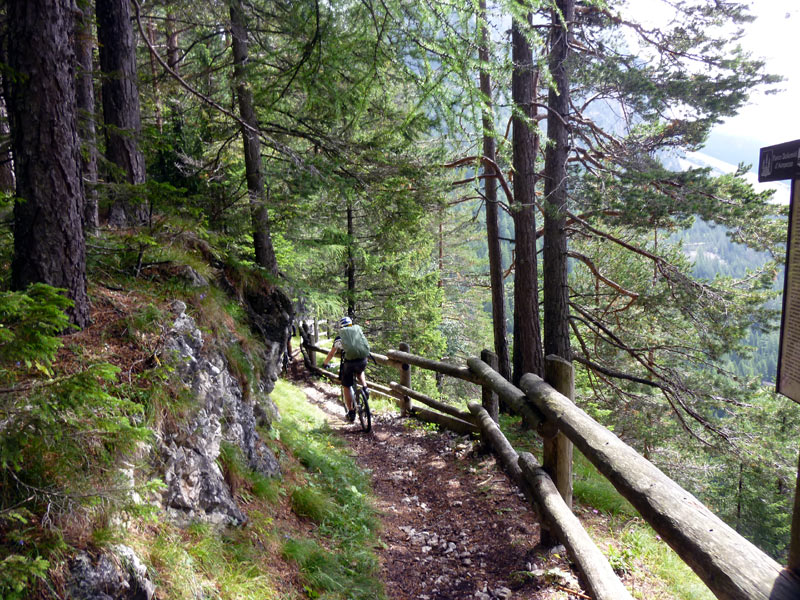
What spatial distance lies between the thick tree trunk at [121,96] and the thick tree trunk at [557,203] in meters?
6.58

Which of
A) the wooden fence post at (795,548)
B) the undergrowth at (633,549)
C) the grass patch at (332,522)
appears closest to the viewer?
the wooden fence post at (795,548)

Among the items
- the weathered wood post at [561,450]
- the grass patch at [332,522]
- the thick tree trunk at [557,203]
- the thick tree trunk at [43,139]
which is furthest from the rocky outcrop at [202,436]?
the thick tree trunk at [557,203]

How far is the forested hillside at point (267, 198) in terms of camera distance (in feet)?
7.92

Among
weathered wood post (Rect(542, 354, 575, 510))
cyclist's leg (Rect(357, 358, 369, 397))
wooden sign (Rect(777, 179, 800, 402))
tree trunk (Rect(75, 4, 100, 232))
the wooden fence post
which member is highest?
tree trunk (Rect(75, 4, 100, 232))

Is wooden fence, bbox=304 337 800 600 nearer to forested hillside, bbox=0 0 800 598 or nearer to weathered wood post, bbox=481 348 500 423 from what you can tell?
weathered wood post, bbox=481 348 500 423

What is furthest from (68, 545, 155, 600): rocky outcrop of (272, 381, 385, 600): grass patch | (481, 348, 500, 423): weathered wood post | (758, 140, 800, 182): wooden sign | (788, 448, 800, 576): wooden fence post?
(481, 348, 500, 423): weathered wood post

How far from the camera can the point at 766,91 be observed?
310 inches

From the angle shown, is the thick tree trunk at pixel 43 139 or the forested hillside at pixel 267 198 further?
the thick tree trunk at pixel 43 139

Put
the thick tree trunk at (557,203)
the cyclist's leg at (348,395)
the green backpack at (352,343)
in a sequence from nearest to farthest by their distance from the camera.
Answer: the thick tree trunk at (557,203), the green backpack at (352,343), the cyclist's leg at (348,395)

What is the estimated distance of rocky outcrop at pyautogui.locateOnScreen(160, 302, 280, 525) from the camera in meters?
3.21

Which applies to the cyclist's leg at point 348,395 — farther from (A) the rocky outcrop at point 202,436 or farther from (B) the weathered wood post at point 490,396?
(A) the rocky outcrop at point 202,436

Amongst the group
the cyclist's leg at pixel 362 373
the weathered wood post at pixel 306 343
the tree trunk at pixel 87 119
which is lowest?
the weathered wood post at pixel 306 343

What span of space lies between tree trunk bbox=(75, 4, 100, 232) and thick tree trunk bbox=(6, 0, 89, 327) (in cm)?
107

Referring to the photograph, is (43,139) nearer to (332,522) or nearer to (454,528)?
(332,522)
